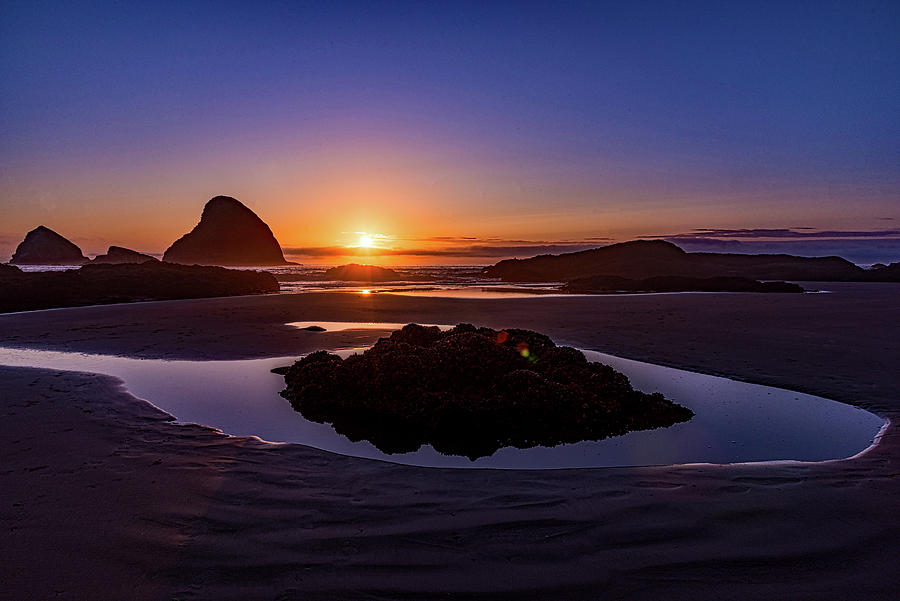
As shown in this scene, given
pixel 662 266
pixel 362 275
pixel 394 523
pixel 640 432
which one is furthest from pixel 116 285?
pixel 662 266

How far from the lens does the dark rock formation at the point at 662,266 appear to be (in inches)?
2029

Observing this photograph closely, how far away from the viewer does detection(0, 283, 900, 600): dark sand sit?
3.04 meters

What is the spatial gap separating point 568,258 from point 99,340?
5877cm

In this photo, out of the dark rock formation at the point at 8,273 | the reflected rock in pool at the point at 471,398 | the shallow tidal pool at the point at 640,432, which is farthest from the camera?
the dark rock formation at the point at 8,273

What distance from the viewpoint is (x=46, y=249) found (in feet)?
543

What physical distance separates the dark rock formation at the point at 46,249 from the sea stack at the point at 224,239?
3175 cm

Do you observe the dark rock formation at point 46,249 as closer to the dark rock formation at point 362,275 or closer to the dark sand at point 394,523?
the dark rock formation at point 362,275

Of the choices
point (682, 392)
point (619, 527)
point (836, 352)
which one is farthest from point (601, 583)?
point (836, 352)

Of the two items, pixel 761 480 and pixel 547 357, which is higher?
pixel 547 357

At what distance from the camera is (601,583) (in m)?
3.04

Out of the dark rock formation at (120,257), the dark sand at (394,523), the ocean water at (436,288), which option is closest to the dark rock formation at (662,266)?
the ocean water at (436,288)

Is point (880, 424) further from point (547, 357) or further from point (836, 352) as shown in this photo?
point (836, 352)

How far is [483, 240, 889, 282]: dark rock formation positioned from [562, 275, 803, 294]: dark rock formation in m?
15.2

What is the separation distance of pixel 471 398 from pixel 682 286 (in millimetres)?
31747
